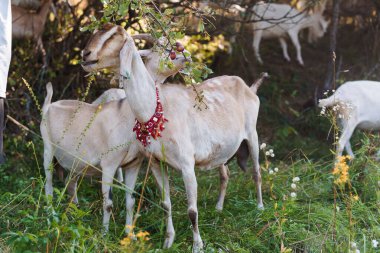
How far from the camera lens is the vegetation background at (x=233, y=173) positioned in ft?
17.2

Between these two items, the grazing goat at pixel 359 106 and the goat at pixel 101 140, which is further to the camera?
the grazing goat at pixel 359 106

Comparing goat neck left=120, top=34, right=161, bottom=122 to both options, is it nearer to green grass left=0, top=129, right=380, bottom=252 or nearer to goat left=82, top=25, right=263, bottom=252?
goat left=82, top=25, right=263, bottom=252

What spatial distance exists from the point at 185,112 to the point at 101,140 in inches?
27.0

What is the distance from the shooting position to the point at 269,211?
240 inches

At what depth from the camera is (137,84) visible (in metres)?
5.37

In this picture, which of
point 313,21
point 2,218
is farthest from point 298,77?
point 2,218

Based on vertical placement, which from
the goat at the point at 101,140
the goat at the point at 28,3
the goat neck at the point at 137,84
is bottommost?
the goat at the point at 101,140

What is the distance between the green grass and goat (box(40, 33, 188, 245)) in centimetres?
23

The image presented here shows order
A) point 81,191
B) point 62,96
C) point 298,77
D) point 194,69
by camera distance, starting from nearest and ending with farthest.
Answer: point 194,69 → point 81,191 → point 62,96 → point 298,77

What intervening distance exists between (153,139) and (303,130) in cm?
471

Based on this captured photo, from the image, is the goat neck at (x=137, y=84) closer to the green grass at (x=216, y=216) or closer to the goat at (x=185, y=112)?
the goat at (x=185, y=112)

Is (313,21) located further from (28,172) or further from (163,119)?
(163,119)

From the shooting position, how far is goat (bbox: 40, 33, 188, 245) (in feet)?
18.9

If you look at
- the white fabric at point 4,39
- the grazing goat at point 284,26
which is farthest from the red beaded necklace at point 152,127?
the grazing goat at point 284,26
